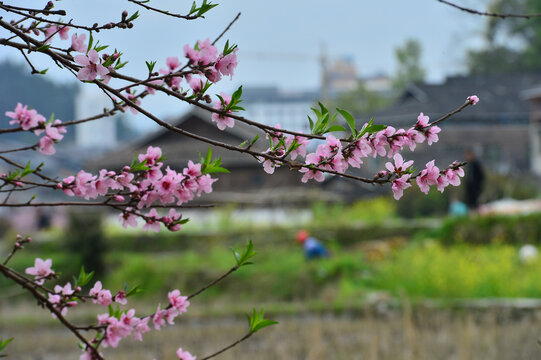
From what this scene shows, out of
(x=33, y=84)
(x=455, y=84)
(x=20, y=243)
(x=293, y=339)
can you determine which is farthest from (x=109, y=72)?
(x=33, y=84)

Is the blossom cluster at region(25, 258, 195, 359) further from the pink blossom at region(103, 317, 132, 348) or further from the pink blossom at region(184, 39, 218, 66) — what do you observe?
the pink blossom at region(184, 39, 218, 66)

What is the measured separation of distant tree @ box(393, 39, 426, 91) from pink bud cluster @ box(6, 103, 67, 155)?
1518 inches

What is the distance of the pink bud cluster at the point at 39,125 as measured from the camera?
1.57m

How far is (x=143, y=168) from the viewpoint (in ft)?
5.71

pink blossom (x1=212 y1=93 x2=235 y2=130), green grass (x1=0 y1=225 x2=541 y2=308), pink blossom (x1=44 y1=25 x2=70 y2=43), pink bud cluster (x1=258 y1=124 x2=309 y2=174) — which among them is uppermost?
pink blossom (x1=44 y1=25 x2=70 y2=43)

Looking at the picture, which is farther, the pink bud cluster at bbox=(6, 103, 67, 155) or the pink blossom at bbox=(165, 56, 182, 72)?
the pink blossom at bbox=(165, 56, 182, 72)

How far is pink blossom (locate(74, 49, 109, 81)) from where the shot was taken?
153cm

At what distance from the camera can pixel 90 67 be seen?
5.07 feet

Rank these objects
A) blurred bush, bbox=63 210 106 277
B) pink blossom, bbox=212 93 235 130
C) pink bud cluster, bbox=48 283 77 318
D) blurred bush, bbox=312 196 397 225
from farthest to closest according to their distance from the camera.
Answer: blurred bush, bbox=312 196 397 225 → blurred bush, bbox=63 210 106 277 → pink bud cluster, bbox=48 283 77 318 → pink blossom, bbox=212 93 235 130

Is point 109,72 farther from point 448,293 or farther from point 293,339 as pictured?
point 448,293

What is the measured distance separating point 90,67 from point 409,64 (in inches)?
1548

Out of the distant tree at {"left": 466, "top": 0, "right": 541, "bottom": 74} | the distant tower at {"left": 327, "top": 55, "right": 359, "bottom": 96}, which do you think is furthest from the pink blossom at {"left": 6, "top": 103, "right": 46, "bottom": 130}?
the distant tower at {"left": 327, "top": 55, "right": 359, "bottom": 96}

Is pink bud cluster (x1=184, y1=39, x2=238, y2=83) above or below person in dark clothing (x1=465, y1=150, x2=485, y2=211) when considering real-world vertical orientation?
above

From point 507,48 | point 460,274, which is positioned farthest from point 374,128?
point 507,48
